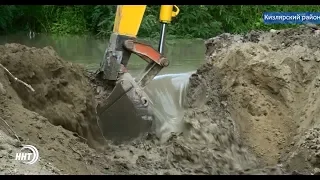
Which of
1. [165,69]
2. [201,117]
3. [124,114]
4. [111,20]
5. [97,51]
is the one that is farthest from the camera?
[111,20]

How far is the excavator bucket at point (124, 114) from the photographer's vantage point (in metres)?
4.59

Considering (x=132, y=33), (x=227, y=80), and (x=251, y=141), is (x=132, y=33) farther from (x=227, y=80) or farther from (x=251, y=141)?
(x=251, y=141)

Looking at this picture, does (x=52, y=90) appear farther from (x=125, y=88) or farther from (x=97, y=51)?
(x=97, y=51)

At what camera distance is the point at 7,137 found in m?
3.20

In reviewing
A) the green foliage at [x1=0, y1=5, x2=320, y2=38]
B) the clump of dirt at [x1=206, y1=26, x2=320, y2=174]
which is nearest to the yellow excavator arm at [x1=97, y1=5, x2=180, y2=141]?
the clump of dirt at [x1=206, y1=26, x2=320, y2=174]

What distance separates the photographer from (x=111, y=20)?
12.7m

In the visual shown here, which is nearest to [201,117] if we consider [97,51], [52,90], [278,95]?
[278,95]

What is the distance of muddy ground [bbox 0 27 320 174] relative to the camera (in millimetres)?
3420

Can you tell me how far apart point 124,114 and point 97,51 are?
6969mm

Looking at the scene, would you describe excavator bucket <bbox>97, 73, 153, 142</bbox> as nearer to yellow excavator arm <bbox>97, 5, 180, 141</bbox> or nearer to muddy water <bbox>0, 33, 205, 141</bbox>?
yellow excavator arm <bbox>97, 5, 180, 141</bbox>

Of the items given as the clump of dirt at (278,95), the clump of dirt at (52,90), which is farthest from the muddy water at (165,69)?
the clump of dirt at (52,90)

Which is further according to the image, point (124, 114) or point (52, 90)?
point (124, 114)

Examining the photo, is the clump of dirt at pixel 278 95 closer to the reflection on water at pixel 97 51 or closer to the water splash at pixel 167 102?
the water splash at pixel 167 102
